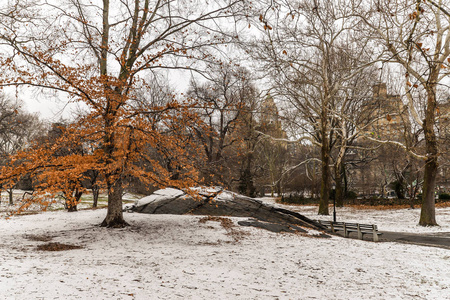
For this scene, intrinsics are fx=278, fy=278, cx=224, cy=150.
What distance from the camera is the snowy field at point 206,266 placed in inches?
187

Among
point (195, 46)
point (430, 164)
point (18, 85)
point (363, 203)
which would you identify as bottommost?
point (363, 203)

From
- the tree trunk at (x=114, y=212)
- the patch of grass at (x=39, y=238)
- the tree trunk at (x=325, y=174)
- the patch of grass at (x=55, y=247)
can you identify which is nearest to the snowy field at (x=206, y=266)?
the patch of grass at (x=39, y=238)

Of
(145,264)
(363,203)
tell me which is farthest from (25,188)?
(363,203)

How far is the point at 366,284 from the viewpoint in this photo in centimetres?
567

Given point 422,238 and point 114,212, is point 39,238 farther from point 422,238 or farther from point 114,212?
point 422,238

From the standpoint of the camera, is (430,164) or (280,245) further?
(430,164)

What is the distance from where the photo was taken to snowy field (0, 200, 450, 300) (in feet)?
15.6

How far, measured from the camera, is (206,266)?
20.2ft

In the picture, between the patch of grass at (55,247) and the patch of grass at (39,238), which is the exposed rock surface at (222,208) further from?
the patch of grass at (55,247)

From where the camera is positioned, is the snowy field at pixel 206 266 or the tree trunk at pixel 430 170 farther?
the tree trunk at pixel 430 170

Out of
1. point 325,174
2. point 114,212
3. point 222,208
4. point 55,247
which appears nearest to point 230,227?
point 222,208

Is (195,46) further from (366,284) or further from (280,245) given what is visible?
(366,284)

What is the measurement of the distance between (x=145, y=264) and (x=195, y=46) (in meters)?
7.28

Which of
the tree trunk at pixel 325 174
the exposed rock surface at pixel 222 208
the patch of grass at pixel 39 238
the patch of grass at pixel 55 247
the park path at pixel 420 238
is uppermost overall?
the tree trunk at pixel 325 174
